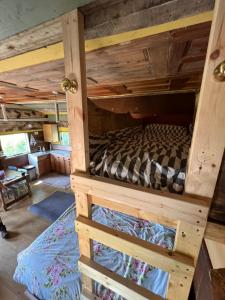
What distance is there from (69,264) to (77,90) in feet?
5.61

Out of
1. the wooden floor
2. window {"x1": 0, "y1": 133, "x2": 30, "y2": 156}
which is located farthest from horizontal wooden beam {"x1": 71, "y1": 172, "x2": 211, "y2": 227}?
window {"x1": 0, "y1": 133, "x2": 30, "y2": 156}

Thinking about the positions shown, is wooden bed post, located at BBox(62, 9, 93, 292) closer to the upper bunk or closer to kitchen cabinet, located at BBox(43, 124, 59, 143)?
the upper bunk

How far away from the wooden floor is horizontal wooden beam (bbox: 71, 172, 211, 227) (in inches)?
91.2

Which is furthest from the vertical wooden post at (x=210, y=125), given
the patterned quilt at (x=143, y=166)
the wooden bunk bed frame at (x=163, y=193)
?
the patterned quilt at (x=143, y=166)

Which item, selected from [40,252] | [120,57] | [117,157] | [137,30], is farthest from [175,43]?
[40,252]

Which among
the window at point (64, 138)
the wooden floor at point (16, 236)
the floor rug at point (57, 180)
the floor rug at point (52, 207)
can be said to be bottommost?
the wooden floor at point (16, 236)

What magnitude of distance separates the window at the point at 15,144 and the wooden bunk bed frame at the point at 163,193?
16.7ft

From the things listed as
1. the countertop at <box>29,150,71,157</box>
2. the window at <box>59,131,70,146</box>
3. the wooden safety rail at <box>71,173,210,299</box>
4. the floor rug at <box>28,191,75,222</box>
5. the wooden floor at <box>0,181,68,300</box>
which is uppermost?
the wooden safety rail at <box>71,173,210,299</box>

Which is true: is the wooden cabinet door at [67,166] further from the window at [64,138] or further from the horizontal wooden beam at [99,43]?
the horizontal wooden beam at [99,43]

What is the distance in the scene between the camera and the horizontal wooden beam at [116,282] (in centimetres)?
82

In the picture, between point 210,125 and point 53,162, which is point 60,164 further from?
point 210,125

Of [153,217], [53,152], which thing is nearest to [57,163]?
[53,152]

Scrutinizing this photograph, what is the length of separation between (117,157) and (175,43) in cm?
71

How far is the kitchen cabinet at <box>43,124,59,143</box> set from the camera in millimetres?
5555
